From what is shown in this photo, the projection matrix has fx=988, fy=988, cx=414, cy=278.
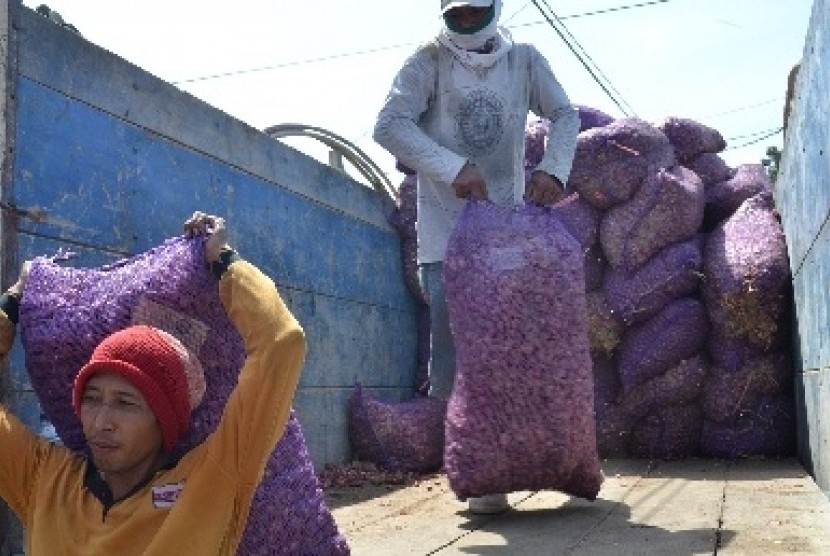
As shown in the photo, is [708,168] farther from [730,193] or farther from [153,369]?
[153,369]

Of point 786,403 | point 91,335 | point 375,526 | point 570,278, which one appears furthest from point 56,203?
point 786,403

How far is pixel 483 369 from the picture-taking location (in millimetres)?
2652

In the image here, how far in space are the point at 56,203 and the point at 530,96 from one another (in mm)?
1583

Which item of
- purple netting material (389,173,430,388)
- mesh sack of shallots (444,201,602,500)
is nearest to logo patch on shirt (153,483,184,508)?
mesh sack of shallots (444,201,602,500)

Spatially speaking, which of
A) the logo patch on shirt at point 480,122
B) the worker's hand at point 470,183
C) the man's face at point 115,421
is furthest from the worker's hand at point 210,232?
the logo patch on shirt at point 480,122

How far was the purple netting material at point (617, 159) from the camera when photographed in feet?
14.2

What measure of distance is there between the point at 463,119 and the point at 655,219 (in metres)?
1.52

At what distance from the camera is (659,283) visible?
13.9ft

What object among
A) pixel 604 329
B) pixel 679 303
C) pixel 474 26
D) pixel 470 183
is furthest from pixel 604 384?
pixel 474 26

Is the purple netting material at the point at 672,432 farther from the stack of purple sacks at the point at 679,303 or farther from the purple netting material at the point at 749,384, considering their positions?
the purple netting material at the point at 749,384

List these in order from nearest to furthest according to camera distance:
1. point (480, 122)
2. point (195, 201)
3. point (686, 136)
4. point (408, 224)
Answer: point (195, 201), point (480, 122), point (686, 136), point (408, 224)

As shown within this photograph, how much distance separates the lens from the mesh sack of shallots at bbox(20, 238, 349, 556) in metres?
1.57

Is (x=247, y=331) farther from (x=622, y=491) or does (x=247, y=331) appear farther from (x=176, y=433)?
(x=622, y=491)

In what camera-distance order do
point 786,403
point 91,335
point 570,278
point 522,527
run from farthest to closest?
point 786,403 → point 570,278 → point 522,527 → point 91,335
